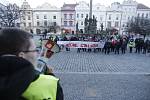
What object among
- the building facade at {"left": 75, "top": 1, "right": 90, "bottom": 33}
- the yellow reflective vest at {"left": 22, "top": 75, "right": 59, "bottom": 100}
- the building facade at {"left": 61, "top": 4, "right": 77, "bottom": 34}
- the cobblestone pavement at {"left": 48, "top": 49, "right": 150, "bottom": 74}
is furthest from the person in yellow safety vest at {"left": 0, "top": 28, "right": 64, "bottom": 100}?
the building facade at {"left": 61, "top": 4, "right": 77, "bottom": 34}

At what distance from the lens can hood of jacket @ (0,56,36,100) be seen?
120 centimetres

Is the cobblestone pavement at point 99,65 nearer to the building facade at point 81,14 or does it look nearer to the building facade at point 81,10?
the building facade at point 81,10

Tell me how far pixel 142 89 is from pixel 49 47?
594cm

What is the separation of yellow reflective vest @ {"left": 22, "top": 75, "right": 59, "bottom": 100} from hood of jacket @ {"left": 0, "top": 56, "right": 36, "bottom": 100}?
70 mm

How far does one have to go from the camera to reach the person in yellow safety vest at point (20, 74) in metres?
1.21

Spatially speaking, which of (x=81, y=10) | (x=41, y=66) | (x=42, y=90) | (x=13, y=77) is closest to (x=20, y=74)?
(x=13, y=77)

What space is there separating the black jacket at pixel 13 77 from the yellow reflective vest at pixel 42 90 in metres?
0.07

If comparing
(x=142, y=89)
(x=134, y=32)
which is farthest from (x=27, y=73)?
(x=134, y=32)

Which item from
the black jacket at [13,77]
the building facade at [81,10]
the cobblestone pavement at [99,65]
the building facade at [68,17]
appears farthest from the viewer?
the building facade at [68,17]

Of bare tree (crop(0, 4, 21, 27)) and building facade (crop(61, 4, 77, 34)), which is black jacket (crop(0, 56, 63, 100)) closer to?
bare tree (crop(0, 4, 21, 27))

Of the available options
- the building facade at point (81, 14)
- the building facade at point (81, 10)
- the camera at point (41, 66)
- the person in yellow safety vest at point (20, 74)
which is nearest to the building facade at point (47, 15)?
the building facade at point (81, 14)

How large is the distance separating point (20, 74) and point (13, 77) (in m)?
0.03

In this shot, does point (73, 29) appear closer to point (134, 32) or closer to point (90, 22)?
point (134, 32)

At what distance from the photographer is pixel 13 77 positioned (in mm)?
1212
